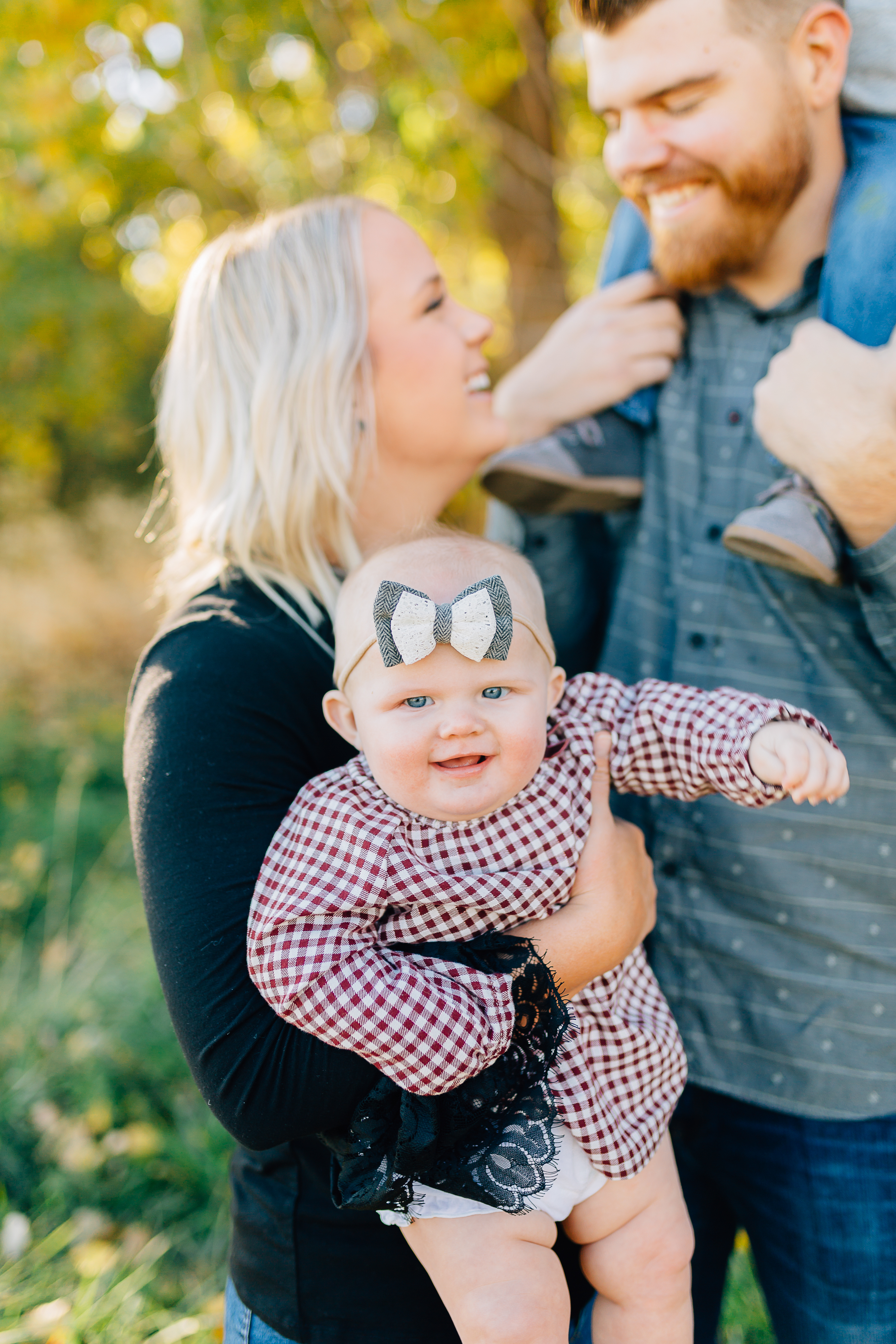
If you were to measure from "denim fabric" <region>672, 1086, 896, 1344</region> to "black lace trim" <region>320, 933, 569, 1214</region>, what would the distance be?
65 cm

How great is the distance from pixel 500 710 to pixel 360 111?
403 centimetres

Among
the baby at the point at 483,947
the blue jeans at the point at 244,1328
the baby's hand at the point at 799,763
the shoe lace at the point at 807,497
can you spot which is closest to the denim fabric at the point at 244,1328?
the blue jeans at the point at 244,1328

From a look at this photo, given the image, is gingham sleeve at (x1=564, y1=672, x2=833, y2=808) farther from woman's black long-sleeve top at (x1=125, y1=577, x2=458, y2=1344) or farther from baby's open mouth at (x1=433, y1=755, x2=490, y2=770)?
woman's black long-sleeve top at (x1=125, y1=577, x2=458, y2=1344)

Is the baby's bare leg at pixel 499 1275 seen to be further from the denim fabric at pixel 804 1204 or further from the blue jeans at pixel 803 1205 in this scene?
the denim fabric at pixel 804 1204

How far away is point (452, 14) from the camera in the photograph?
4.40 m

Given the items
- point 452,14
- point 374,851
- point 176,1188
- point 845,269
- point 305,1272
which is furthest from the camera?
point 452,14

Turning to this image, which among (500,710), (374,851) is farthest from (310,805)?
(500,710)

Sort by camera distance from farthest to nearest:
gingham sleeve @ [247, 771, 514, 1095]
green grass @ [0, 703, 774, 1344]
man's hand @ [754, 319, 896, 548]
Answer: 1. green grass @ [0, 703, 774, 1344]
2. man's hand @ [754, 319, 896, 548]
3. gingham sleeve @ [247, 771, 514, 1095]

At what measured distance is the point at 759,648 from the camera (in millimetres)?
1911

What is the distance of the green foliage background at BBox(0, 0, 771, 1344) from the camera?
310 centimetres

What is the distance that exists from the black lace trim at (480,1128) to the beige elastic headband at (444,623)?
0.44 meters

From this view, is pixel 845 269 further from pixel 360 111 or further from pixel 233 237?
pixel 360 111

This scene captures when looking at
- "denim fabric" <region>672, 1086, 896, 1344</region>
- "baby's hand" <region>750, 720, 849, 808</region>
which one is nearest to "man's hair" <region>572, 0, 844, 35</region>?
"baby's hand" <region>750, 720, 849, 808</region>

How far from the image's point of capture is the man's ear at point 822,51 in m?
1.93
